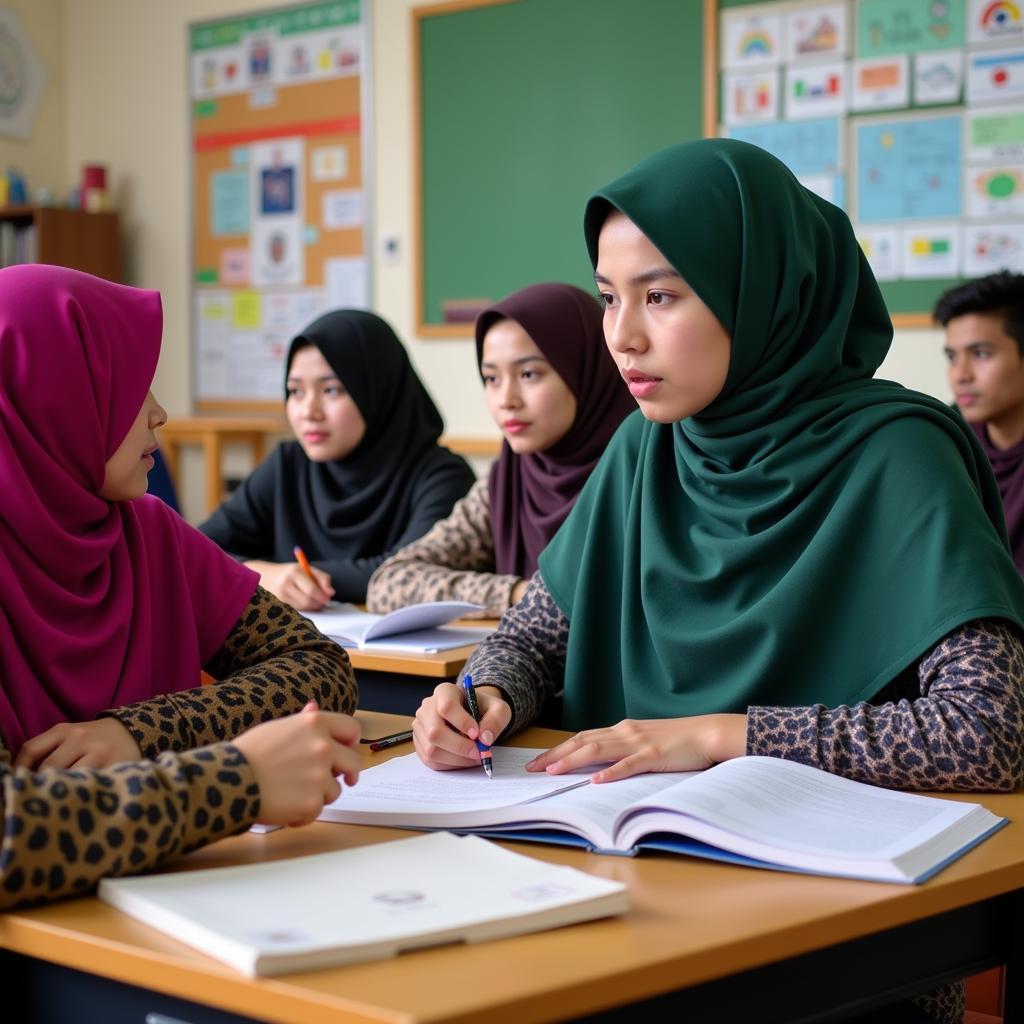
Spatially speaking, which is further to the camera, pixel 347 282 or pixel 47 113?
pixel 47 113

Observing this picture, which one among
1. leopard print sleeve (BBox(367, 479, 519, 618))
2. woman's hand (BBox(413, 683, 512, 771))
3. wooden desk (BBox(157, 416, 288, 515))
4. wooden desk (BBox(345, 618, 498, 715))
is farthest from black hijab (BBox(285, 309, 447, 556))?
wooden desk (BBox(157, 416, 288, 515))

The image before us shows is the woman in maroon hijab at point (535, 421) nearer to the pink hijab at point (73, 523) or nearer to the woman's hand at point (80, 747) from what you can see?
the pink hijab at point (73, 523)

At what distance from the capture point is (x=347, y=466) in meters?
3.30

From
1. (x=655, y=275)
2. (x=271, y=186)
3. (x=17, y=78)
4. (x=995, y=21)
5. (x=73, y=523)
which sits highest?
(x=17, y=78)

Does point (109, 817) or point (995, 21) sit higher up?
point (995, 21)

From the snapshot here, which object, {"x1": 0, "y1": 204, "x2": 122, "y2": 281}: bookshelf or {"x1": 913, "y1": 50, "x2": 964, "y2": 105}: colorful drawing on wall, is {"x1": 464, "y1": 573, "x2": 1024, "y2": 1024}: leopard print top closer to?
{"x1": 913, "y1": 50, "x2": 964, "y2": 105}: colorful drawing on wall

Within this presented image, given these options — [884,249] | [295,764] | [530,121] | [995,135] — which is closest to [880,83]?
[995,135]

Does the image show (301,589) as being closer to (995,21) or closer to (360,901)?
(360,901)

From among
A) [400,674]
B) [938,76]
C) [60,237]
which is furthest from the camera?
[60,237]

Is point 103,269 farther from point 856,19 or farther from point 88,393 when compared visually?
point 88,393

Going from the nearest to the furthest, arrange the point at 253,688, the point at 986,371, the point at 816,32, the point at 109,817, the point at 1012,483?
the point at 109,817 → the point at 253,688 → the point at 1012,483 → the point at 986,371 → the point at 816,32

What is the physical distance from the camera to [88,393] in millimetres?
1345

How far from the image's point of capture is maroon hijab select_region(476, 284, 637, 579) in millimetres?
2822

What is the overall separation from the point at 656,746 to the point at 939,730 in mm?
261
